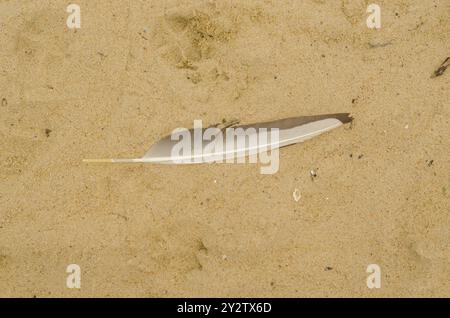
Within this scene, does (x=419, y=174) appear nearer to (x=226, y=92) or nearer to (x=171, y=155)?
(x=226, y=92)

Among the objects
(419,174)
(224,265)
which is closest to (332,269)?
(224,265)

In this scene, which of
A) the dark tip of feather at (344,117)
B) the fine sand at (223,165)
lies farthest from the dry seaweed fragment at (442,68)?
the dark tip of feather at (344,117)

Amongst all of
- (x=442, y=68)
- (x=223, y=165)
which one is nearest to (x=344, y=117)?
(x=442, y=68)

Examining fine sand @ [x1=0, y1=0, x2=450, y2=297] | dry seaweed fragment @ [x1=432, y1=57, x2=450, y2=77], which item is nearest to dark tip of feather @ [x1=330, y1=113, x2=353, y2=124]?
fine sand @ [x1=0, y1=0, x2=450, y2=297]

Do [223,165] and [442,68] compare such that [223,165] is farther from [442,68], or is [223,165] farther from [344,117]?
[442,68]

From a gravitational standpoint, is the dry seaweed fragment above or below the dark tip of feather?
above

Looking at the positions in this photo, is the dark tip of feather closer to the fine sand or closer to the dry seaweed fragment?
the fine sand

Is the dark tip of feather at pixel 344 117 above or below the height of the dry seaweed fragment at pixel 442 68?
below

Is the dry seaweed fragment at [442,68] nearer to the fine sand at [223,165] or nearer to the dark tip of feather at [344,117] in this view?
the fine sand at [223,165]
